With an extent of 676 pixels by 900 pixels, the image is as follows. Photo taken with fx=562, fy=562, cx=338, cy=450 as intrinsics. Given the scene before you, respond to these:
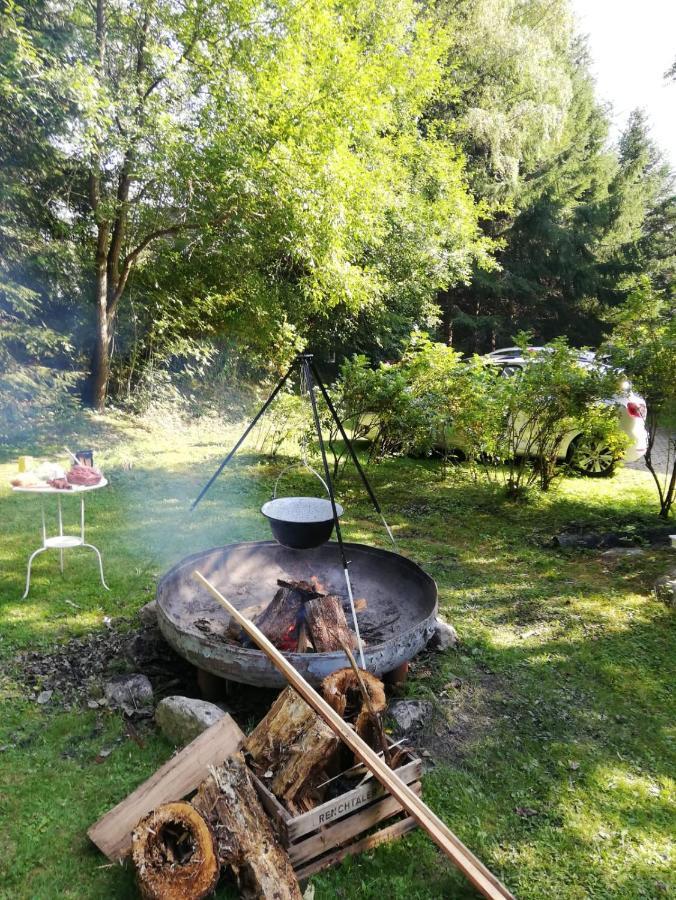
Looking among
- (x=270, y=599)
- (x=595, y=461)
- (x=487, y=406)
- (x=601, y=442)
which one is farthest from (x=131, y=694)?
(x=595, y=461)

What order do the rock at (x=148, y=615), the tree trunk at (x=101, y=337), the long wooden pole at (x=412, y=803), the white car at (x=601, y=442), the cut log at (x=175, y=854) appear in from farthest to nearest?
the tree trunk at (x=101, y=337) → the white car at (x=601, y=442) → the rock at (x=148, y=615) → the cut log at (x=175, y=854) → the long wooden pole at (x=412, y=803)

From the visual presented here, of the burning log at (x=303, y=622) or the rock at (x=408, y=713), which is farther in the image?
the burning log at (x=303, y=622)

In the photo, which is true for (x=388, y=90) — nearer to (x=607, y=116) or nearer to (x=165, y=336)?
(x=165, y=336)

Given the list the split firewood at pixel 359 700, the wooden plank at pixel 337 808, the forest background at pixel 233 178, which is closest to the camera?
A: the wooden plank at pixel 337 808

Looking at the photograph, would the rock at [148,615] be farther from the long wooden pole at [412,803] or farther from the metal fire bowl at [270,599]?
the long wooden pole at [412,803]

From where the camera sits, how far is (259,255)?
350 inches

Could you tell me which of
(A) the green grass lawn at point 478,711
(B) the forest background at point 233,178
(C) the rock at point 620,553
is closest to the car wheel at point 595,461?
(A) the green grass lawn at point 478,711

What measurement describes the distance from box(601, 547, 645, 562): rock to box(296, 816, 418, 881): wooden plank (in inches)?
150

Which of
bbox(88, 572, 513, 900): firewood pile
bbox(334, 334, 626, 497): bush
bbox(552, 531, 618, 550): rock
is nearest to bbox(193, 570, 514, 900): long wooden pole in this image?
bbox(88, 572, 513, 900): firewood pile

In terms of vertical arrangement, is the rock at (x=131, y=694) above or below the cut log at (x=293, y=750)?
below

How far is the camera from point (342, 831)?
217 centimetres

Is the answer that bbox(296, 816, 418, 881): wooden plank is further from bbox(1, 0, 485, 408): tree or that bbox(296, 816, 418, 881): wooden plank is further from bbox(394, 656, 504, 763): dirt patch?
bbox(1, 0, 485, 408): tree

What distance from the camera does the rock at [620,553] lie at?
17.5ft

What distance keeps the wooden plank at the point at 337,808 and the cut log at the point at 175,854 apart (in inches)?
11.8
